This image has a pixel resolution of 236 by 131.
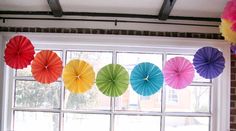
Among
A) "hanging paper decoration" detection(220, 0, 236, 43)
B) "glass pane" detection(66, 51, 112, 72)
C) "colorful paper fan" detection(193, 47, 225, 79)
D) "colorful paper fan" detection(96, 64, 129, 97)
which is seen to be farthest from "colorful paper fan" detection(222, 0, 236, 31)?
"glass pane" detection(66, 51, 112, 72)

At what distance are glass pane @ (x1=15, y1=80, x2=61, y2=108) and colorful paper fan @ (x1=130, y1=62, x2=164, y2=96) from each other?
78cm

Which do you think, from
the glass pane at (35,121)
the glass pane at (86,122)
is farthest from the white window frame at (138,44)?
the glass pane at (86,122)

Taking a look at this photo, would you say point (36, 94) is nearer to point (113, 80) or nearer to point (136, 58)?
point (113, 80)

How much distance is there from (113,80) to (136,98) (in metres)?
0.39

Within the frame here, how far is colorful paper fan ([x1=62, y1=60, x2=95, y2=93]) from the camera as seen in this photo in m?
2.76

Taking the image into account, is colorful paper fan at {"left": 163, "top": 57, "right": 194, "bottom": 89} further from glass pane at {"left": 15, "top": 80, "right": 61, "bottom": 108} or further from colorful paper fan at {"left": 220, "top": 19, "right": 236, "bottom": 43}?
glass pane at {"left": 15, "top": 80, "right": 61, "bottom": 108}

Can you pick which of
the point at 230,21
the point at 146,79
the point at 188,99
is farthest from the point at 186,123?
the point at 230,21

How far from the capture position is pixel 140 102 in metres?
3.00

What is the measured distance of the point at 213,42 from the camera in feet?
9.35

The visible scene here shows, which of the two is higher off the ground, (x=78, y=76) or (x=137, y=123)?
(x=78, y=76)

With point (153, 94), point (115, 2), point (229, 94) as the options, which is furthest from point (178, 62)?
point (115, 2)

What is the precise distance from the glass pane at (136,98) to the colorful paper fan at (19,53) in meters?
0.87

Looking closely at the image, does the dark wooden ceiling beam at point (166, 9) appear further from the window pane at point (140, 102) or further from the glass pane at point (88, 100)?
the glass pane at point (88, 100)

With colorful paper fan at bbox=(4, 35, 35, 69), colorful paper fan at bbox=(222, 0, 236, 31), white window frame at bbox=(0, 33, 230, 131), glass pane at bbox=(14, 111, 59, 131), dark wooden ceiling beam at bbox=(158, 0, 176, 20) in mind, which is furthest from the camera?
glass pane at bbox=(14, 111, 59, 131)
